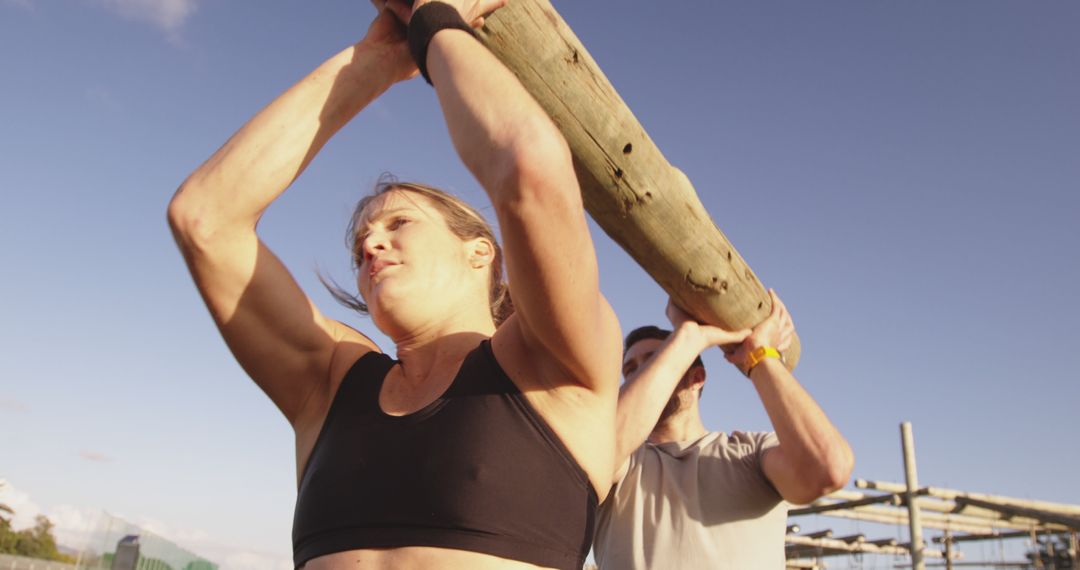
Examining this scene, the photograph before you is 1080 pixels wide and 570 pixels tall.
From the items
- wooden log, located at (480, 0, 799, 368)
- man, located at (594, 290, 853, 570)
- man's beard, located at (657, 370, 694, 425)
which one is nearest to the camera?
wooden log, located at (480, 0, 799, 368)

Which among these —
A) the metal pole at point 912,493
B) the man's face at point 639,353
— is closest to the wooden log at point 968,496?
the metal pole at point 912,493

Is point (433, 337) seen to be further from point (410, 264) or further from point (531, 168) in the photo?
point (531, 168)

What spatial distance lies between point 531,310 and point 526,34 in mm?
784

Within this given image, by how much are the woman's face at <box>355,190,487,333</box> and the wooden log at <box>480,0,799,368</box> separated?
0.41m

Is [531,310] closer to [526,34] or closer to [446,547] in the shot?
[446,547]

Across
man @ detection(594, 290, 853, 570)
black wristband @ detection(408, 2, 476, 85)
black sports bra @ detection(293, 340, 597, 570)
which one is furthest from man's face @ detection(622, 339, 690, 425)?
black wristband @ detection(408, 2, 476, 85)

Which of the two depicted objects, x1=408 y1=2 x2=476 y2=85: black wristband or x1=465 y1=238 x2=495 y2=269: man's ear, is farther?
x1=465 y1=238 x2=495 y2=269: man's ear

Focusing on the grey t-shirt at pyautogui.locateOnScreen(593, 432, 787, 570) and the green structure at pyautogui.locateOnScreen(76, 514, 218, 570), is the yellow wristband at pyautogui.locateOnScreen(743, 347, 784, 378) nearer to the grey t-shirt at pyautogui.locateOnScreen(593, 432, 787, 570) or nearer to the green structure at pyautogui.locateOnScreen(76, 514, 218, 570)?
the grey t-shirt at pyautogui.locateOnScreen(593, 432, 787, 570)

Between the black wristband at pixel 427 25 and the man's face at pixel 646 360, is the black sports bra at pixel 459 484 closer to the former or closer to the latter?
the black wristband at pixel 427 25

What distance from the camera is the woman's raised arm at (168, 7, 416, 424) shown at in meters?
1.54

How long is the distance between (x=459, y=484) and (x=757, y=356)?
221cm

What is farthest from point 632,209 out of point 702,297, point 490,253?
point 702,297

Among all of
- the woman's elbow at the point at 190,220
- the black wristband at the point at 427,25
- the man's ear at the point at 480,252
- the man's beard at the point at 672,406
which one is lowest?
the woman's elbow at the point at 190,220

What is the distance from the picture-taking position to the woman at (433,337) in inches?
50.2
